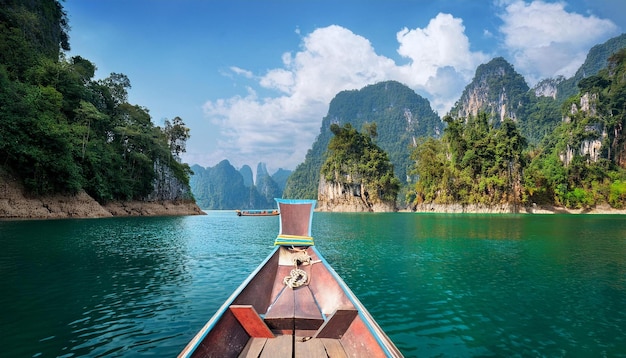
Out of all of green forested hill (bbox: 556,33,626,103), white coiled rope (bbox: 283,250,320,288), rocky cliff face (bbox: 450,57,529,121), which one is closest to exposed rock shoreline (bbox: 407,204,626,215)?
white coiled rope (bbox: 283,250,320,288)

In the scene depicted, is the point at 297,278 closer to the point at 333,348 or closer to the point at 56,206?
the point at 333,348

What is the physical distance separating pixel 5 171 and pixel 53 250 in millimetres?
20067

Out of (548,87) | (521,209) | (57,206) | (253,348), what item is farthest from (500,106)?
(253,348)

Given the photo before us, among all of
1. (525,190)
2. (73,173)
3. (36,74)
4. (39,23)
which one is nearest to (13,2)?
(39,23)

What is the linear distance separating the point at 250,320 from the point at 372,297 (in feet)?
16.0

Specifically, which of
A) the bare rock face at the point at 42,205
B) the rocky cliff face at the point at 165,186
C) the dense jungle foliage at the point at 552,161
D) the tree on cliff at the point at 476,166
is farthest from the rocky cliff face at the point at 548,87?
the bare rock face at the point at 42,205

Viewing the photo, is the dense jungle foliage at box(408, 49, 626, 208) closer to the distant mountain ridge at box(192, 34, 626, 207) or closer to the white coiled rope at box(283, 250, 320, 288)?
the distant mountain ridge at box(192, 34, 626, 207)

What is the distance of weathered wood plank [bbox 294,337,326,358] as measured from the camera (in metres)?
3.74

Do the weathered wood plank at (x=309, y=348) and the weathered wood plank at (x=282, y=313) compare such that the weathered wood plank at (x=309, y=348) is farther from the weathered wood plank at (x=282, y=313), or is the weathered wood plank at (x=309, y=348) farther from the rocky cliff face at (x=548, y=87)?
the rocky cliff face at (x=548, y=87)

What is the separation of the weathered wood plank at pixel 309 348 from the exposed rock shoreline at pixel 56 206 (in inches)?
1304

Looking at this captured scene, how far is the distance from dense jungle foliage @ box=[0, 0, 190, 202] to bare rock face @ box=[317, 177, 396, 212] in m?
47.9

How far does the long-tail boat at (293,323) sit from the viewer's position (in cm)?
361

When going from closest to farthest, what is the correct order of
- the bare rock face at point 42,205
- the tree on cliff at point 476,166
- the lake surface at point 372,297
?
the lake surface at point 372,297 < the bare rock face at point 42,205 < the tree on cliff at point 476,166

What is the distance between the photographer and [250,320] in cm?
421
